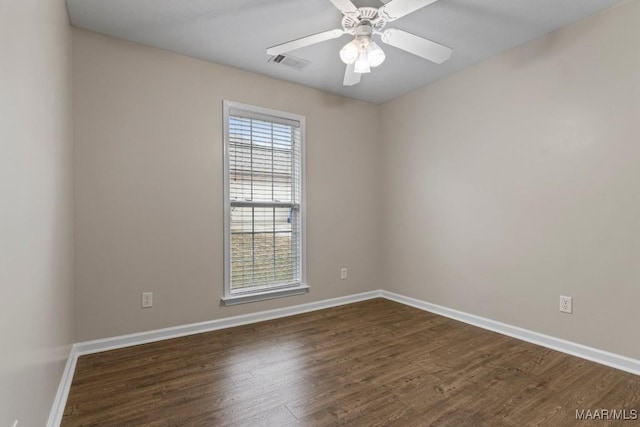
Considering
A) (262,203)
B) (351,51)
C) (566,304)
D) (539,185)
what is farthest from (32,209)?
(566,304)

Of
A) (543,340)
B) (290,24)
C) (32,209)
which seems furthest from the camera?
(543,340)

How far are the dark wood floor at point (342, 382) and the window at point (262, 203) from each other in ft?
1.93

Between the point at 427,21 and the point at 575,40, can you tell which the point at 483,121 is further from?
the point at 427,21

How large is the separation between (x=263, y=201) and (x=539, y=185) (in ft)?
8.30

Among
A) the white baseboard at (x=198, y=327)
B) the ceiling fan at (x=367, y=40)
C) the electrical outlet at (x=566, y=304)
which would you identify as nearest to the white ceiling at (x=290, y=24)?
the ceiling fan at (x=367, y=40)

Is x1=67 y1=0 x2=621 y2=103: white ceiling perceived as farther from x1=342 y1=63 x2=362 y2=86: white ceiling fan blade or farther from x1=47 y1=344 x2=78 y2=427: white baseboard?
x1=47 y1=344 x2=78 y2=427: white baseboard

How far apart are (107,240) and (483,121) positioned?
3.51m

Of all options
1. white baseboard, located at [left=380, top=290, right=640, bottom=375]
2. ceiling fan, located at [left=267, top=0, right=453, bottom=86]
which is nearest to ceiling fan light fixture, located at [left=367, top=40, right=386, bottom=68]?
ceiling fan, located at [left=267, top=0, right=453, bottom=86]

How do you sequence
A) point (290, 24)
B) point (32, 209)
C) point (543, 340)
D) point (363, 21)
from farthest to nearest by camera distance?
point (543, 340)
point (290, 24)
point (363, 21)
point (32, 209)

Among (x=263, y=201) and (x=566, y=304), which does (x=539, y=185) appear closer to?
(x=566, y=304)

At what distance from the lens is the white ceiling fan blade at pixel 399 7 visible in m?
1.76

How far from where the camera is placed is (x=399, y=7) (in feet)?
5.99

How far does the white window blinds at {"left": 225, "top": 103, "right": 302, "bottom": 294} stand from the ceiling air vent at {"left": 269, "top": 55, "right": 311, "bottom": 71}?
1.80 feet

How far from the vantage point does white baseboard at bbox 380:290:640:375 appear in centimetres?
223
